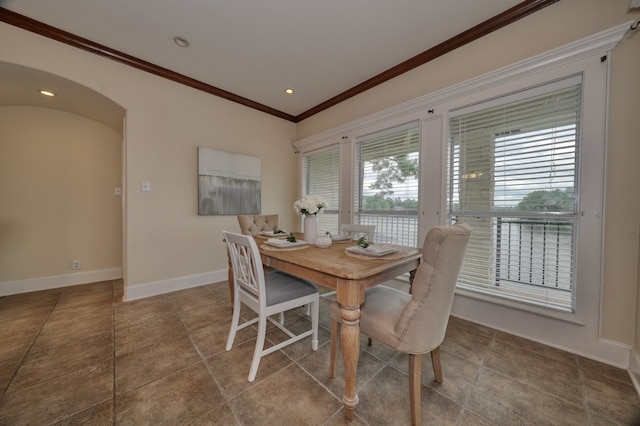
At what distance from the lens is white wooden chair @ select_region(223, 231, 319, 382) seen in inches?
56.0

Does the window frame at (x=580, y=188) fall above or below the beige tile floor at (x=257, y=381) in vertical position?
above

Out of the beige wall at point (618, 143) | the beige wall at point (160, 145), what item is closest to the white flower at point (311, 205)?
the beige wall at point (160, 145)

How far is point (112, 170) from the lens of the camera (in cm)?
335

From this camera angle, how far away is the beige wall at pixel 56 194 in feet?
9.02

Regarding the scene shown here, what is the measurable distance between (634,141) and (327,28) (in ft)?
8.20

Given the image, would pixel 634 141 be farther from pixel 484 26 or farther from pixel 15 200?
pixel 15 200

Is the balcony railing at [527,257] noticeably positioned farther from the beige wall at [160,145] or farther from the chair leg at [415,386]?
the beige wall at [160,145]

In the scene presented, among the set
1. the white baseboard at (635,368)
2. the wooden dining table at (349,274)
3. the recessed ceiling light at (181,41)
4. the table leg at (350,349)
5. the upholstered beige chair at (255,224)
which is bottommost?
the white baseboard at (635,368)

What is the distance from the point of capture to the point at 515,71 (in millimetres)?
1920

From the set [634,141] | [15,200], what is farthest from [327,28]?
[15,200]

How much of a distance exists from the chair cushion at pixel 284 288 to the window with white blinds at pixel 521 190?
166cm

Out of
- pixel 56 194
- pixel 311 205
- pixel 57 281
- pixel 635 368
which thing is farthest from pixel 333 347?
pixel 56 194

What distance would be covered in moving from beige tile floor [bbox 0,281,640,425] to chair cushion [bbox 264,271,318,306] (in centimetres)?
46

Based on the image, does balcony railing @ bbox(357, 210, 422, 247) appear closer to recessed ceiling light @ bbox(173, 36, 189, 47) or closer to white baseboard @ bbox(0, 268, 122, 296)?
recessed ceiling light @ bbox(173, 36, 189, 47)
